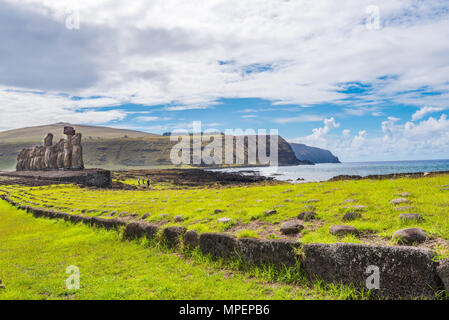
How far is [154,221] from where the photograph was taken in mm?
12625

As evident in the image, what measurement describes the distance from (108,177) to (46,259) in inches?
1715

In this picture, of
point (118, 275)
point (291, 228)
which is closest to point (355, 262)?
point (291, 228)

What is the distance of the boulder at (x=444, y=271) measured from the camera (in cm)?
475

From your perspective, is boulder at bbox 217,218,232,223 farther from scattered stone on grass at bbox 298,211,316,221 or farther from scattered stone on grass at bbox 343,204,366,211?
scattered stone on grass at bbox 343,204,366,211

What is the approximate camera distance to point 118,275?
855 centimetres

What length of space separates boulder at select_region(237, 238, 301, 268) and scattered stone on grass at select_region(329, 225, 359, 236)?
99cm

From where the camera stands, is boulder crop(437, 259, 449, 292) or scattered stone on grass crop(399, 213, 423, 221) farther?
scattered stone on grass crop(399, 213, 423, 221)

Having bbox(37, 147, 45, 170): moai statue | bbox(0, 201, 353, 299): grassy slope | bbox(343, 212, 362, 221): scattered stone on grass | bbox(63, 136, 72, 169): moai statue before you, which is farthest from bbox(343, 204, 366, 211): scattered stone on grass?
bbox(37, 147, 45, 170): moai statue

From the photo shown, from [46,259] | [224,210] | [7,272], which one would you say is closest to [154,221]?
[224,210]

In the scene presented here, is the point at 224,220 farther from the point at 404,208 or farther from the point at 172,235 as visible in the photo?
the point at 404,208

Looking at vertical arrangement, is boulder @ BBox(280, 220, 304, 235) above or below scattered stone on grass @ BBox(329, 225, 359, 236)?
below

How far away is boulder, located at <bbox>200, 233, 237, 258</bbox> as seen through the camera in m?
8.07
